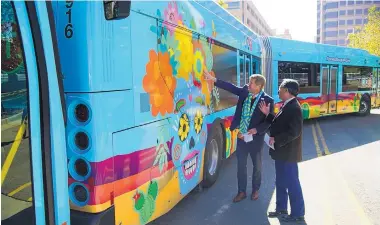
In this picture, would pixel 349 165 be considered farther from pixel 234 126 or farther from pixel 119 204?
pixel 119 204

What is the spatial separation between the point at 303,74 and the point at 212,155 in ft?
28.4

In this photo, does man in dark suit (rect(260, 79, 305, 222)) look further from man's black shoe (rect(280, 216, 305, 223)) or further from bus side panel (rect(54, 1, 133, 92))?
bus side panel (rect(54, 1, 133, 92))

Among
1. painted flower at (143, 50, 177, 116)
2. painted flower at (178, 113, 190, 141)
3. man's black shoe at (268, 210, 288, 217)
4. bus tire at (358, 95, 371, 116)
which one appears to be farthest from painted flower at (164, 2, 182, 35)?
bus tire at (358, 95, 371, 116)

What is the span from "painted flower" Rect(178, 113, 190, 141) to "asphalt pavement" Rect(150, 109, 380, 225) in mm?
1108

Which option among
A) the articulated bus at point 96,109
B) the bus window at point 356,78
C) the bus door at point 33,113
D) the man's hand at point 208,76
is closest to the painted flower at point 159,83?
the articulated bus at point 96,109

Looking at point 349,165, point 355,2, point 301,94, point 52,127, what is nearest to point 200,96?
point 52,127

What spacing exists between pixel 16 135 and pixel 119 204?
0.96m

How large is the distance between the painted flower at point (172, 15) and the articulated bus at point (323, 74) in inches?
281

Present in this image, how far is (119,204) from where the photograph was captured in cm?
284

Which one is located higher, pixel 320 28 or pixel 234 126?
pixel 320 28

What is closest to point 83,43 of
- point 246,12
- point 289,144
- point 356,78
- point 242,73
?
point 289,144

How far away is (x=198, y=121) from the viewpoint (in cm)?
468

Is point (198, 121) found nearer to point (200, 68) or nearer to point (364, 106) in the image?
point (200, 68)

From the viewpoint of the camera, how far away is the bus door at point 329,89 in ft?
44.9
